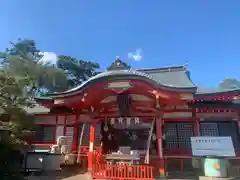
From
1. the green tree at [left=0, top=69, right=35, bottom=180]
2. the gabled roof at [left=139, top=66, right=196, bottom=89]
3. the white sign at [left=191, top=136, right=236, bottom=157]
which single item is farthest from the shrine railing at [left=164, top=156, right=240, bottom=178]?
the green tree at [left=0, top=69, right=35, bottom=180]

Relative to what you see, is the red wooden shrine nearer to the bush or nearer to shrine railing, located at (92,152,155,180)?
shrine railing, located at (92,152,155,180)

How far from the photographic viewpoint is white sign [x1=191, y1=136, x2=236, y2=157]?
7.83m

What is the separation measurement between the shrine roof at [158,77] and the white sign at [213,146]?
2.20 m

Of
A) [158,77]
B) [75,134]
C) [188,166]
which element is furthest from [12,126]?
[158,77]

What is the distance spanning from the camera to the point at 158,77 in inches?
552

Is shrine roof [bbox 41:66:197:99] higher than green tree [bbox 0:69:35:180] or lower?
higher

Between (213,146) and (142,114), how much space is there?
3058 millimetres

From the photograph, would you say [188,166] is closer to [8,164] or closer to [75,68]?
[8,164]

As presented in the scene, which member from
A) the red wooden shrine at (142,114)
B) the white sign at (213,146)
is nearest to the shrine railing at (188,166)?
the red wooden shrine at (142,114)

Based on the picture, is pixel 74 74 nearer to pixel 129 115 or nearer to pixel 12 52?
pixel 12 52

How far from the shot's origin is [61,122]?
12.1 meters

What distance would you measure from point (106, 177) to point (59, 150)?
154 inches

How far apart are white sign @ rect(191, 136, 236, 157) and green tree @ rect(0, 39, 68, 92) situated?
51.1 ft

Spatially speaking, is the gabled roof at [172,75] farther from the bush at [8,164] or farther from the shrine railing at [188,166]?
the bush at [8,164]
